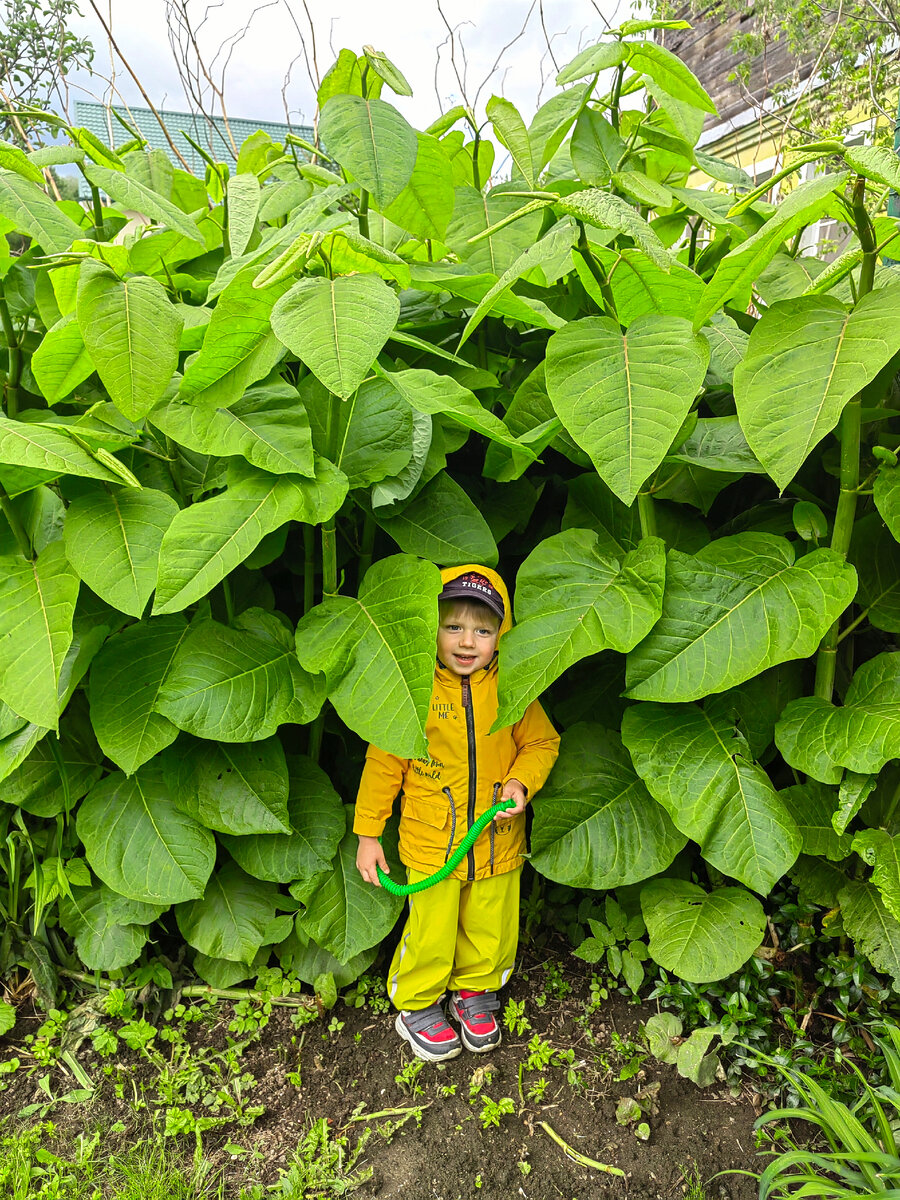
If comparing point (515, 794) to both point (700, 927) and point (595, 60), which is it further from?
point (595, 60)

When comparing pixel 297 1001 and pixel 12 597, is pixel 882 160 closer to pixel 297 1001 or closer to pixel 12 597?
pixel 12 597

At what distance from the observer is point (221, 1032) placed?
1794 mm

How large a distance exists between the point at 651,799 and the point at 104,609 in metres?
1.09

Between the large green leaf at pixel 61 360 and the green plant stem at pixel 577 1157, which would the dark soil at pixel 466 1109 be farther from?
the large green leaf at pixel 61 360

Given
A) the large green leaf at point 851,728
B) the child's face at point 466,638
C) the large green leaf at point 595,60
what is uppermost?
the large green leaf at point 595,60

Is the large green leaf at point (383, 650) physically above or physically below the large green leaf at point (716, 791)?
above

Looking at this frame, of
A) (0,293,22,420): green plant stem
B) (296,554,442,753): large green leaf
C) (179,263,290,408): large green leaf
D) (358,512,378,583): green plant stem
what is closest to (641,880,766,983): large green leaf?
(296,554,442,753): large green leaf

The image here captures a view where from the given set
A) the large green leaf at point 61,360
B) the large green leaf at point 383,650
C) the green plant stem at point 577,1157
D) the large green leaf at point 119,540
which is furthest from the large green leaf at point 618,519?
the green plant stem at point 577,1157

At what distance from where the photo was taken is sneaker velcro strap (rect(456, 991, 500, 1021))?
176cm

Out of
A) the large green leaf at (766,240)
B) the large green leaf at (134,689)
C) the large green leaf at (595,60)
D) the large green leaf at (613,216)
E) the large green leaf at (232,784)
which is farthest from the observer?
the large green leaf at (232,784)

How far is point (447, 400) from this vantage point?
1.31 m

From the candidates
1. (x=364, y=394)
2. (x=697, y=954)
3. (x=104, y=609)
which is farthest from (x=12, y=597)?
(x=697, y=954)

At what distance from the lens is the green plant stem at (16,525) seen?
4.94 ft

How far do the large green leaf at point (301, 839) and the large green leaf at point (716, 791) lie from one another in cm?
64
